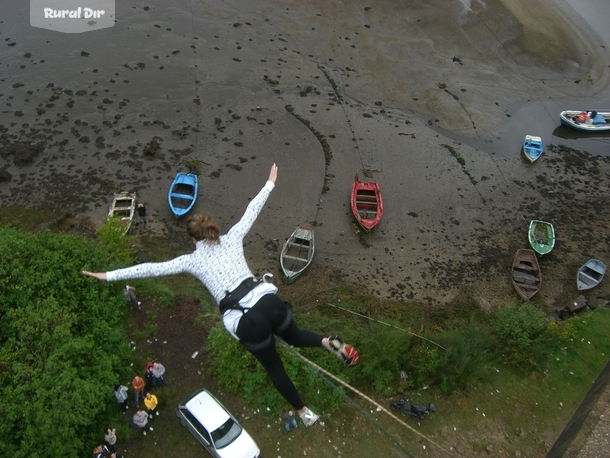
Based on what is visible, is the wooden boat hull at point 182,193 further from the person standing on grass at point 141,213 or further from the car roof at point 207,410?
the car roof at point 207,410

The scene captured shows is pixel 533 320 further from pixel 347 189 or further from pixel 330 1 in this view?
pixel 330 1

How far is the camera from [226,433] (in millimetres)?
9016

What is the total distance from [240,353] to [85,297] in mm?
3846

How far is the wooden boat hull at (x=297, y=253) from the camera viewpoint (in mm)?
14630

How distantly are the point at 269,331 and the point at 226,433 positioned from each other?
4.77 meters

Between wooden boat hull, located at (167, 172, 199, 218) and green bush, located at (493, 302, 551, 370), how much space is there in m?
11.2

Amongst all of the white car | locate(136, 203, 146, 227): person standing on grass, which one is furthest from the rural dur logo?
the white car

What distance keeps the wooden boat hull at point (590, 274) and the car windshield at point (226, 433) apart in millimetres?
13344

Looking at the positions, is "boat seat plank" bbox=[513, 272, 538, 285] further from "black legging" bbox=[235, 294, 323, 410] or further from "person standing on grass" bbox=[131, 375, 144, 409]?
"person standing on grass" bbox=[131, 375, 144, 409]

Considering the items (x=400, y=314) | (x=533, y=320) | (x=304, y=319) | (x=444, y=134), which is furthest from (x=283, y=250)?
(x=444, y=134)

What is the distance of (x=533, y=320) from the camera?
12312 mm

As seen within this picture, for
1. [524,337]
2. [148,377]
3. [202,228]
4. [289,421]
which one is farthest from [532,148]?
[202,228]

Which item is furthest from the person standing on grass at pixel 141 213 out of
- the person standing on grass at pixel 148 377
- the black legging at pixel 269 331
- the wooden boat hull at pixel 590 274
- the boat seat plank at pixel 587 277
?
the boat seat plank at pixel 587 277

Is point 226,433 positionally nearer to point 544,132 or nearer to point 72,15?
point 544,132
